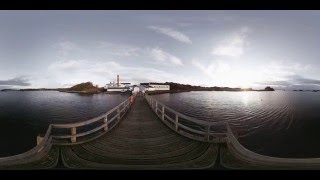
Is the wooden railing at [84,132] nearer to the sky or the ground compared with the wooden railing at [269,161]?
nearer to the sky

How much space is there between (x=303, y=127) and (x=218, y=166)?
770 inches

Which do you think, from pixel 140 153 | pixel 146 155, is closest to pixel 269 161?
pixel 146 155

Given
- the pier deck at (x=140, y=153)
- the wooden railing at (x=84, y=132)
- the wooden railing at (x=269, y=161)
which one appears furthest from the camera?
the wooden railing at (x=84, y=132)

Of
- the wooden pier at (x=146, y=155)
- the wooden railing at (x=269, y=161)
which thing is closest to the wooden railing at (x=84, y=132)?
the wooden pier at (x=146, y=155)

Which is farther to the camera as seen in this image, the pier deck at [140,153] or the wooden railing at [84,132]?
the wooden railing at [84,132]

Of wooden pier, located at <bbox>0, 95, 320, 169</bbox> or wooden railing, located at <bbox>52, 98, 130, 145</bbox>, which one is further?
wooden railing, located at <bbox>52, 98, 130, 145</bbox>

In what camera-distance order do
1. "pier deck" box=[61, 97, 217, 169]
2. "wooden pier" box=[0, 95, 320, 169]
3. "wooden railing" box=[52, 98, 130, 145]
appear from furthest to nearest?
"wooden railing" box=[52, 98, 130, 145]
"pier deck" box=[61, 97, 217, 169]
"wooden pier" box=[0, 95, 320, 169]

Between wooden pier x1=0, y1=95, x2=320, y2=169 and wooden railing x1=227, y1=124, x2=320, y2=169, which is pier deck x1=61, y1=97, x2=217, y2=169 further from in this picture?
wooden railing x1=227, y1=124, x2=320, y2=169

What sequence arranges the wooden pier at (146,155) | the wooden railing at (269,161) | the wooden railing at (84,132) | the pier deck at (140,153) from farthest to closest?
the wooden railing at (84,132) → the pier deck at (140,153) → the wooden pier at (146,155) → the wooden railing at (269,161)

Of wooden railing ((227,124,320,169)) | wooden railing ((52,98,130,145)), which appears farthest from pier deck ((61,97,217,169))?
wooden railing ((227,124,320,169))

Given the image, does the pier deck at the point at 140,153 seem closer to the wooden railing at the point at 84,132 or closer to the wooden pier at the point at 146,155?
the wooden pier at the point at 146,155

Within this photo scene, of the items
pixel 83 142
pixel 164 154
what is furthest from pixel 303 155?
pixel 83 142

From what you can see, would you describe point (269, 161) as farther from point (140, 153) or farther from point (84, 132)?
point (84, 132)
